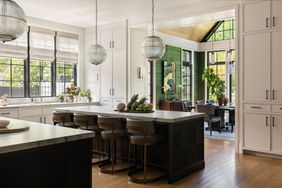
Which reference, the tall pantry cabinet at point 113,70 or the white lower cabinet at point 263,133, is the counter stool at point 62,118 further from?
the white lower cabinet at point 263,133

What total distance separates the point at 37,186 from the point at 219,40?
34.1 feet

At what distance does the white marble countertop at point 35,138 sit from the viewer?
191 centimetres

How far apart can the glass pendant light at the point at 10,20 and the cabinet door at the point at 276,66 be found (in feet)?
13.6

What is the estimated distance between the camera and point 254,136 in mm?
4953

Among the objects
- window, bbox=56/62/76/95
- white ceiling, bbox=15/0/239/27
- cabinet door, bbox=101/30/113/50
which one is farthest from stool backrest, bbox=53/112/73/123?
cabinet door, bbox=101/30/113/50

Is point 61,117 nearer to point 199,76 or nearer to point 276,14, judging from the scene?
point 276,14

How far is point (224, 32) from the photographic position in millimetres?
11102

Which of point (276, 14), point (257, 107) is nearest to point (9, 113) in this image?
point (257, 107)

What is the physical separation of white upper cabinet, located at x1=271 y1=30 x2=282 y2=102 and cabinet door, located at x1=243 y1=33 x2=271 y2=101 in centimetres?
8

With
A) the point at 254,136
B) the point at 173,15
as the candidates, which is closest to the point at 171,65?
the point at 173,15

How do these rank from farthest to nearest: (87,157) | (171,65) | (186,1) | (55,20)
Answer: (171,65), (55,20), (186,1), (87,157)

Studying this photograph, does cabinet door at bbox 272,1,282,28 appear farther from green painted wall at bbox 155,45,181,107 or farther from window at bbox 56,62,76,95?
window at bbox 56,62,76,95

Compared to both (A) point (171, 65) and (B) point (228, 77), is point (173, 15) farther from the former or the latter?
(B) point (228, 77)

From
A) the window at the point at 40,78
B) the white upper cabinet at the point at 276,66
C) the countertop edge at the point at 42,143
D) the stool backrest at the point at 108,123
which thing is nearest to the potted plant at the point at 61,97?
the window at the point at 40,78
